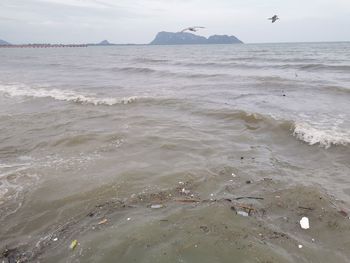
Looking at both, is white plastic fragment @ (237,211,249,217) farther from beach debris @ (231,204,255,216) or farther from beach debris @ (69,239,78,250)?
beach debris @ (69,239,78,250)

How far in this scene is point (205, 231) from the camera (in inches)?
196

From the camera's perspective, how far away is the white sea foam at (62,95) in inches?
609

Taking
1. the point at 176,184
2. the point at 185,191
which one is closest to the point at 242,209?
the point at 185,191

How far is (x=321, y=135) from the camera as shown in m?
9.45

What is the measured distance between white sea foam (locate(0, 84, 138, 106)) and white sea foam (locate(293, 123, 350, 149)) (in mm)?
7923

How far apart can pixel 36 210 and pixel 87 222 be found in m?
1.12

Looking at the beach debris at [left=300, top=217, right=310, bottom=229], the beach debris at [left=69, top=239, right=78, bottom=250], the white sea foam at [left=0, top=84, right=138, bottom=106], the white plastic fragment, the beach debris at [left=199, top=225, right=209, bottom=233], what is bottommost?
the white sea foam at [left=0, top=84, right=138, bottom=106]

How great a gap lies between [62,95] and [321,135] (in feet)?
42.7

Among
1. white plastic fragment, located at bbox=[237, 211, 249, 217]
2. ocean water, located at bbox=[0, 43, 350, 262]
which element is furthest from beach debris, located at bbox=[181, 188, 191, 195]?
white plastic fragment, located at bbox=[237, 211, 249, 217]

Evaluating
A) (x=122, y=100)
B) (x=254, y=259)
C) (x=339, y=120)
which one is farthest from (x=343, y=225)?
(x=122, y=100)

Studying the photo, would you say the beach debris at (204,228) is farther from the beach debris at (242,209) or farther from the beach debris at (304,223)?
the beach debris at (304,223)

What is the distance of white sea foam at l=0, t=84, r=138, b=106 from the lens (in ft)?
50.8

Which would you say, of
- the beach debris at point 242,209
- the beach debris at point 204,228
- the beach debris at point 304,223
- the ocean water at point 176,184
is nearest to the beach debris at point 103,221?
the ocean water at point 176,184

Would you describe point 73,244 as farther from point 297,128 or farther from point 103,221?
point 297,128
